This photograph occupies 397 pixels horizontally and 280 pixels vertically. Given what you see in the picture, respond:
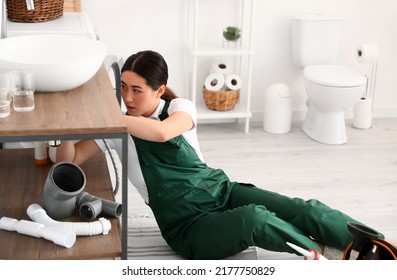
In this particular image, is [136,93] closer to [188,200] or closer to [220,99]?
[188,200]

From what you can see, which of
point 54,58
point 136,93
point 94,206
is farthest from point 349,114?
point 94,206

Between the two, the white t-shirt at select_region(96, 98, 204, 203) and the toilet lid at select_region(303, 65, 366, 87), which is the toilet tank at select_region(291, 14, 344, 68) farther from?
the white t-shirt at select_region(96, 98, 204, 203)

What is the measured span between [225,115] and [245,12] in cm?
64

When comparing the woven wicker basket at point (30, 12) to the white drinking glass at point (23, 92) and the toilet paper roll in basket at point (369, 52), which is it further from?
the toilet paper roll in basket at point (369, 52)

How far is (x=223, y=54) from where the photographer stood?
4.05m

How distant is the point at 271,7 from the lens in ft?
14.0

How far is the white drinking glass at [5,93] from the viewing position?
1.95 metres

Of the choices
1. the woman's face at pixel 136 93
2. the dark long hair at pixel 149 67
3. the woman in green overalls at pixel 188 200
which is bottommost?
the woman in green overalls at pixel 188 200

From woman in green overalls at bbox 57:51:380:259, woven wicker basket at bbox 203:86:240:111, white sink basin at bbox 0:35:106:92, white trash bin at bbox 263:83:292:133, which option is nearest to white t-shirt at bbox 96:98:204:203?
woman in green overalls at bbox 57:51:380:259

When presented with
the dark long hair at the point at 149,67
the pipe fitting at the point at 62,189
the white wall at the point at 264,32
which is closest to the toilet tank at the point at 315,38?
the white wall at the point at 264,32

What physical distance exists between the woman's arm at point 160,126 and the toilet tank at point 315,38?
1.89 metres

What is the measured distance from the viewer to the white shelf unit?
13.3 ft

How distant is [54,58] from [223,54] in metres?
1.76
